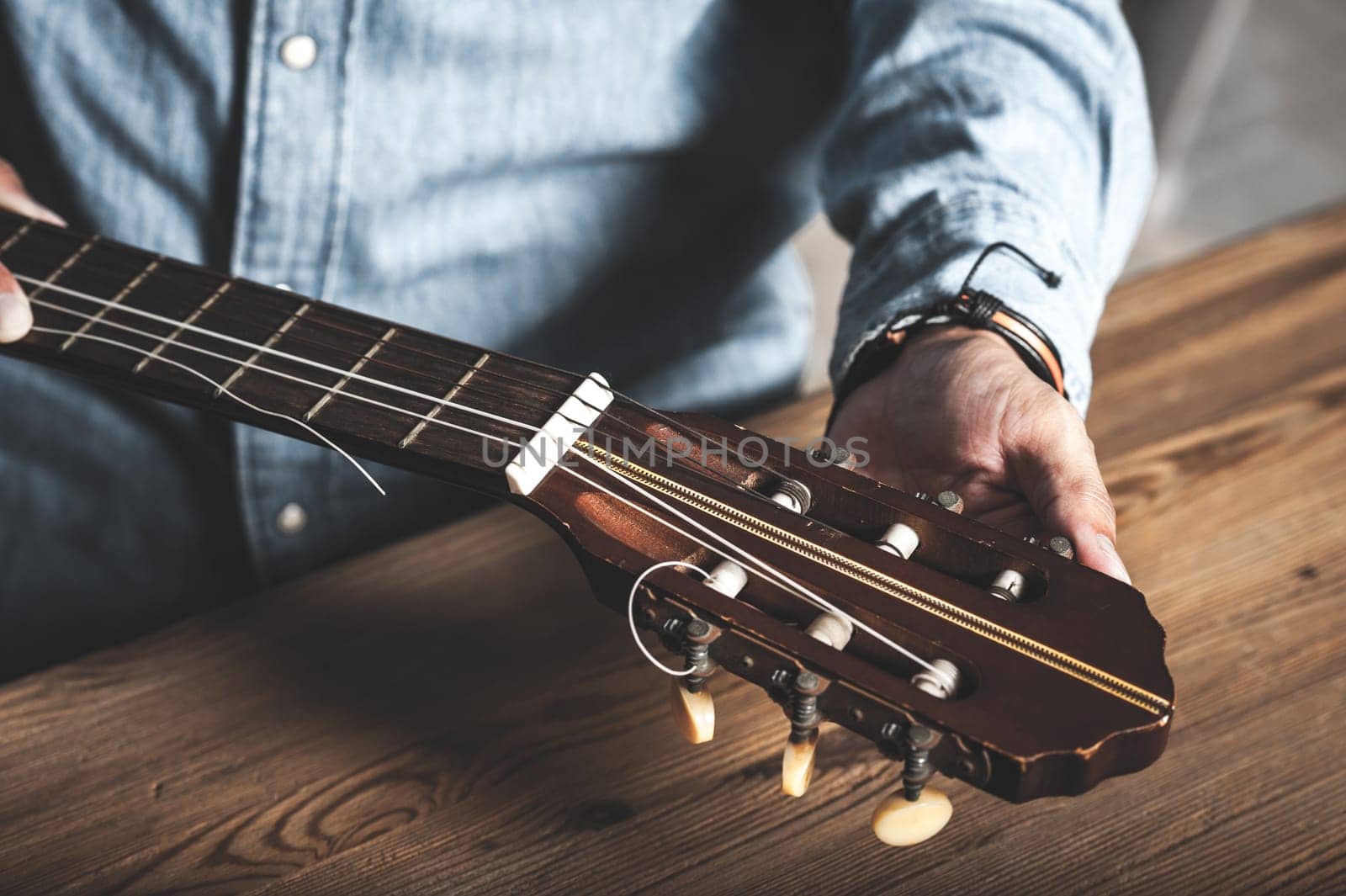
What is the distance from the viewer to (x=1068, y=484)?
54 centimetres

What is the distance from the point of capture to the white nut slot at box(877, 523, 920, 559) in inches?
19.9

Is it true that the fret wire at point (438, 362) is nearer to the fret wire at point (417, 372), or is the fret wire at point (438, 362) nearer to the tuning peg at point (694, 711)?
the fret wire at point (417, 372)

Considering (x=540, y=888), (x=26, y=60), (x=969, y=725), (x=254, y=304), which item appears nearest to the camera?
(x=969, y=725)

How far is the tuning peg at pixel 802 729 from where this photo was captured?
1.49 ft

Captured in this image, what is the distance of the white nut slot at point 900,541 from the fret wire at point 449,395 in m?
0.25

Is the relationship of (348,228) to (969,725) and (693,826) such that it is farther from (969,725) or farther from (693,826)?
(969,725)

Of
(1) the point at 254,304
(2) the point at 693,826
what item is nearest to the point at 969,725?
(2) the point at 693,826

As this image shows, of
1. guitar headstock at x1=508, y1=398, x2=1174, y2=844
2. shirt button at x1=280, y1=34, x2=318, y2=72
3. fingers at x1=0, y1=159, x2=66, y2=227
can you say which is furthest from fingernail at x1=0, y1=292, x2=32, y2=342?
guitar headstock at x1=508, y1=398, x2=1174, y2=844

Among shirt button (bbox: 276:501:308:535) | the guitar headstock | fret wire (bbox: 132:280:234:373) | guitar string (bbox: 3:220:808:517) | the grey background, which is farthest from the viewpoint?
the grey background

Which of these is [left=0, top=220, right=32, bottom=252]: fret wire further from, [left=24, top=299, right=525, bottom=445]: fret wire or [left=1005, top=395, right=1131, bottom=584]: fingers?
[left=1005, top=395, right=1131, bottom=584]: fingers

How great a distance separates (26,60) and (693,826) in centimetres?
75

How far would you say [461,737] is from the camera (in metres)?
0.64

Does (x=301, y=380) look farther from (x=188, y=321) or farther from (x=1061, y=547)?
(x=1061, y=547)

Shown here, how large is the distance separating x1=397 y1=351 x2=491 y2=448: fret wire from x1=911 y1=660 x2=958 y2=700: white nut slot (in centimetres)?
29
